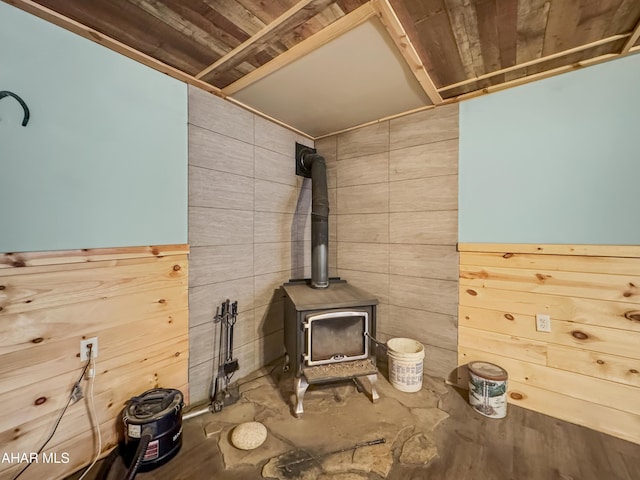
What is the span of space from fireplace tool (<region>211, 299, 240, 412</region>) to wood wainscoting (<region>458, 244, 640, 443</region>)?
5.64 ft

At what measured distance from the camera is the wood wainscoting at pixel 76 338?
1.11 metres

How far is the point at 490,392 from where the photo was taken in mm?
1646

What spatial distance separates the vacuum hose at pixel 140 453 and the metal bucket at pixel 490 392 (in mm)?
1911

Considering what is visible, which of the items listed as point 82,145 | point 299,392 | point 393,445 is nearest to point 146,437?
point 299,392

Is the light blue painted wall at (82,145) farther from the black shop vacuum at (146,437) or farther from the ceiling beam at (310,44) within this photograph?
the black shop vacuum at (146,437)

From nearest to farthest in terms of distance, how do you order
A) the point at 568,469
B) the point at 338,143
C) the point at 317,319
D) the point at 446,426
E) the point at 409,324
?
the point at 568,469, the point at 446,426, the point at 317,319, the point at 409,324, the point at 338,143

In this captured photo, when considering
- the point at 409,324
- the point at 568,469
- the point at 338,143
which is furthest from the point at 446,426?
the point at 338,143

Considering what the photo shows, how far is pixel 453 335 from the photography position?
1.98 m

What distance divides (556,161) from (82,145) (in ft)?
8.82

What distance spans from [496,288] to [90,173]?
8.35 feet

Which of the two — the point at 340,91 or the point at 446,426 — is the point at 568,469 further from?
the point at 340,91

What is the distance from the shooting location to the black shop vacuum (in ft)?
4.16

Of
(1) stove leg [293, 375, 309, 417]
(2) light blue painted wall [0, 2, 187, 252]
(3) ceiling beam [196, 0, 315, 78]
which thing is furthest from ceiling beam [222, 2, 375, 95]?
(1) stove leg [293, 375, 309, 417]
